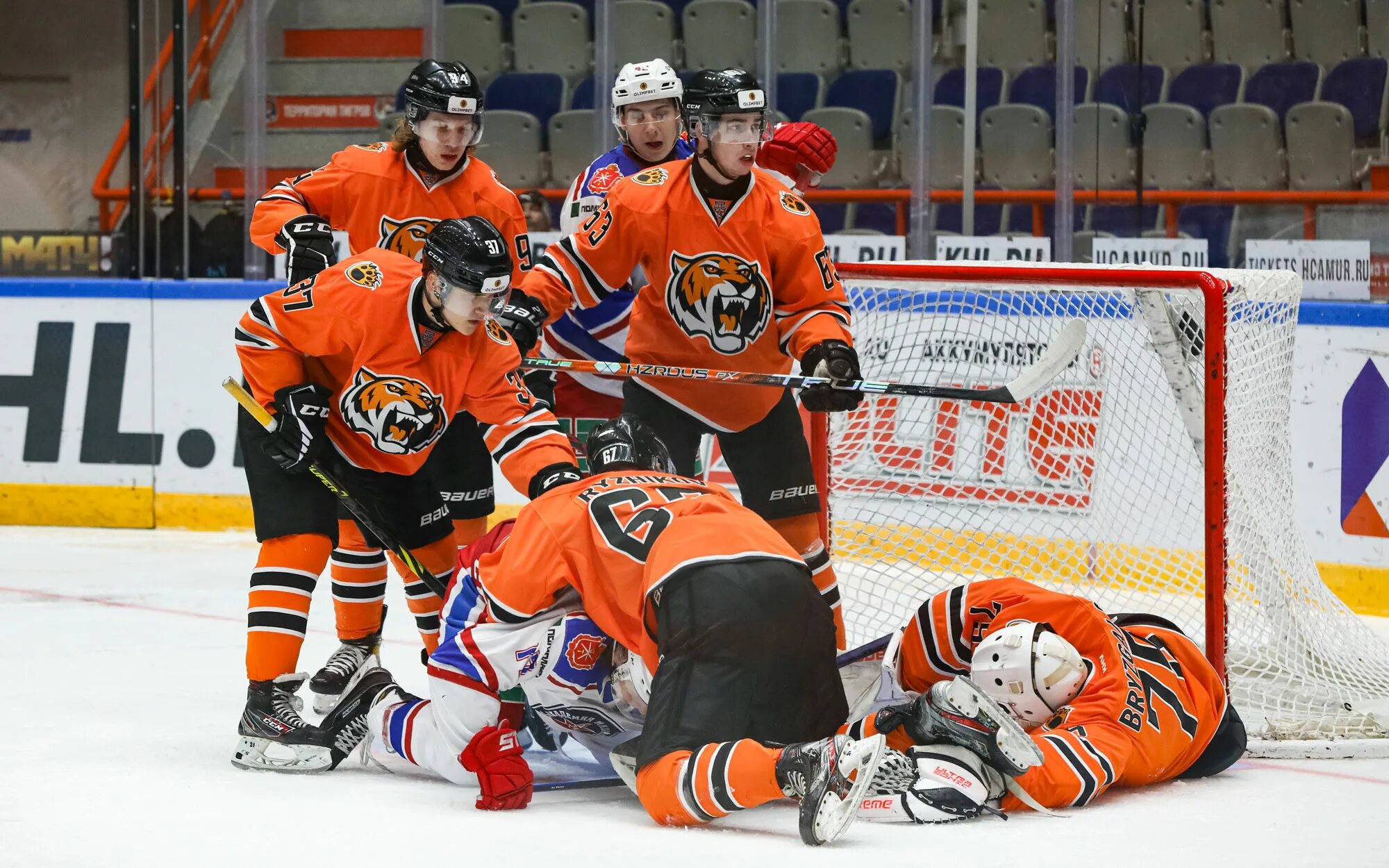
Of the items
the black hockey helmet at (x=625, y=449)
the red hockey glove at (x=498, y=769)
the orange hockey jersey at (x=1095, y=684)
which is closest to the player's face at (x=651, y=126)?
the black hockey helmet at (x=625, y=449)

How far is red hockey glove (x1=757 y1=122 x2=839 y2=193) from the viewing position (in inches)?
157

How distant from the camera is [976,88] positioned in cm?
561

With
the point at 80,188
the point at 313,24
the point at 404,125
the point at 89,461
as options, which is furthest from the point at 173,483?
the point at 404,125

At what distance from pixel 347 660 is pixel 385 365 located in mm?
692

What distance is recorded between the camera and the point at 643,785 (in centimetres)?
251

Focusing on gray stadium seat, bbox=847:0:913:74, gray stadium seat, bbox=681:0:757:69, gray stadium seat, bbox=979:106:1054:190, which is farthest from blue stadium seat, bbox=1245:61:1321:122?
gray stadium seat, bbox=681:0:757:69

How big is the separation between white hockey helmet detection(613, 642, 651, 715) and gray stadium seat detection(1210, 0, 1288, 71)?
11.6 feet

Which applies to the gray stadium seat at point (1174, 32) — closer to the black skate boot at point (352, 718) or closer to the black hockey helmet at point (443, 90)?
the black hockey helmet at point (443, 90)

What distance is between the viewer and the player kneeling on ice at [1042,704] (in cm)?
260

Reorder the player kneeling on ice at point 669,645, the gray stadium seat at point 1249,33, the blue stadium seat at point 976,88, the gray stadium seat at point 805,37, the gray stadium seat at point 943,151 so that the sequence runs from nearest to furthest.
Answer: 1. the player kneeling on ice at point 669,645
2. the gray stadium seat at point 1249,33
3. the blue stadium seat at point 976,88
4. the gray stadium seat at point 943,151
5. the gray stadium seat at point 805,37

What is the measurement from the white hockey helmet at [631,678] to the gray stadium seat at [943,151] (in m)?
3.29

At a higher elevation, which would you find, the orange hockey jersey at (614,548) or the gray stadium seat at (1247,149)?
the gray stadium seat at (1247,149)

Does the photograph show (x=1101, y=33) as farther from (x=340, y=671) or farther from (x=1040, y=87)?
(x=340, y=671)

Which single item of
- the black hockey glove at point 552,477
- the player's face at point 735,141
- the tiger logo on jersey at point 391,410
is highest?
the player's face at point 735,141
